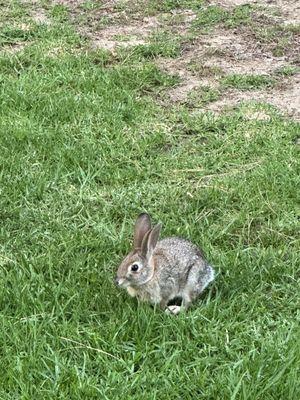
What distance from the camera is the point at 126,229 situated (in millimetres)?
4812

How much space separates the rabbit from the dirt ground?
245 cm

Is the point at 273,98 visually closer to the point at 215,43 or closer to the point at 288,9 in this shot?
the point at 215,43

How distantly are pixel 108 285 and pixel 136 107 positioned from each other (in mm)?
2487

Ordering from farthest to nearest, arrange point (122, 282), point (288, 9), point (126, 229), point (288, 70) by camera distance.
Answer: point (288, 9), point (288, 70), point (126, 229), point (122, 282)

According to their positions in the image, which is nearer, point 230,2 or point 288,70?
point 288,70

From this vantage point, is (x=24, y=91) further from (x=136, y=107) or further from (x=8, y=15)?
(x=8, y=15)

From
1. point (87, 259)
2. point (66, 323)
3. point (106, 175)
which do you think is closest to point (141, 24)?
point (106, 175)

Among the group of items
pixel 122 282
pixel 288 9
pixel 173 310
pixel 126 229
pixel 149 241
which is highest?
pixel 149 241

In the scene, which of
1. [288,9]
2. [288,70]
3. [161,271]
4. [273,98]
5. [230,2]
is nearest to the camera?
[161,271]

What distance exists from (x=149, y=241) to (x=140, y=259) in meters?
0.10

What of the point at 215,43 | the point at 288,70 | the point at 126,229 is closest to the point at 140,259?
the point at 126,229

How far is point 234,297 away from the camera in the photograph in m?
4.15

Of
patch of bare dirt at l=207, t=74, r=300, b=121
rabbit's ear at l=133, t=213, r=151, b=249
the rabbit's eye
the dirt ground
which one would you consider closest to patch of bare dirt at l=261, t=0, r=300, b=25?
the dirt ground

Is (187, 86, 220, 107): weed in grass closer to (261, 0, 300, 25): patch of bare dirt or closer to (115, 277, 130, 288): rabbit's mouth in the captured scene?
(261, 0, 300, 25): patch of bare dirt
